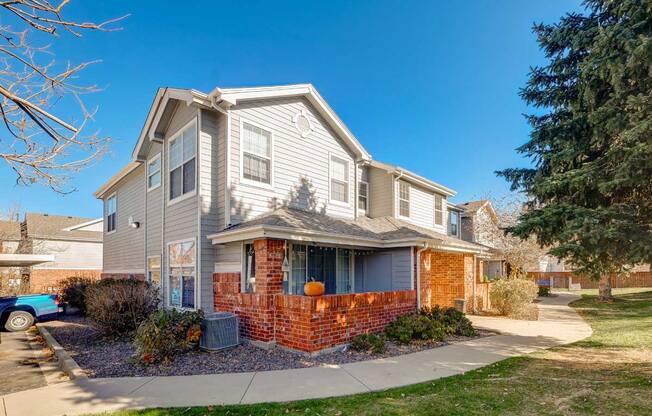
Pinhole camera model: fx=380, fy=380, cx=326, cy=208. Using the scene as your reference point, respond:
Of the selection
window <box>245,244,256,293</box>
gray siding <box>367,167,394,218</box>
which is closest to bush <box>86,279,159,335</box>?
window <box>245,244,256,293</box>

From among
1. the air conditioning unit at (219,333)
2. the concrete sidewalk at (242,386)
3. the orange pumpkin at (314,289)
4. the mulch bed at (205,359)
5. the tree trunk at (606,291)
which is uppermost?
the orange pumpkin at (314,289)

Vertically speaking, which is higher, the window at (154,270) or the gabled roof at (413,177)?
the gabled roof at (413,177)

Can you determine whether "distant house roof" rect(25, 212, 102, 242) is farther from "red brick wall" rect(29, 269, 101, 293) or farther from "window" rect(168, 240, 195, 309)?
"window" rect(168, 240, 195, 309)

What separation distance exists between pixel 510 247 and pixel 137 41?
23921 millimetres

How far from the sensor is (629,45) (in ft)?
20.3

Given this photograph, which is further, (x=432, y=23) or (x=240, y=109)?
(x=432, y=23)

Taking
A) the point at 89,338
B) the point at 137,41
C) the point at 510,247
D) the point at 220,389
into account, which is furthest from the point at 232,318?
the point at 510,247

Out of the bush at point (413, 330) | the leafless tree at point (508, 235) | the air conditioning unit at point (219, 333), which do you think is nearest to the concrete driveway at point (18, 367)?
the air conditioning unit at point (219, 333)

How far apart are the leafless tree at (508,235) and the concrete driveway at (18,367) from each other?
892 inches

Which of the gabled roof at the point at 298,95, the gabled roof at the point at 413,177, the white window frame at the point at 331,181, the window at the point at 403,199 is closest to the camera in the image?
the gabled roof at the point at 298,95

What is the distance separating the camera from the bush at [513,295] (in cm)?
1434

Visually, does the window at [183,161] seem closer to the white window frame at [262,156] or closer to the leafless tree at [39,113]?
the white window frame at [262,156]

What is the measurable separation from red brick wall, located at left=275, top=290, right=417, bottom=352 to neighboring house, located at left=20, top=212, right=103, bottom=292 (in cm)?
2278

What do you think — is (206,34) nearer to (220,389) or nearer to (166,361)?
(166,361)
